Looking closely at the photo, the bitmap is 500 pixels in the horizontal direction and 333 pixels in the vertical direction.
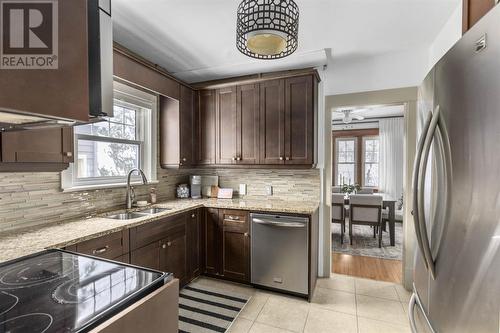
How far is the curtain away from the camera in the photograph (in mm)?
6340

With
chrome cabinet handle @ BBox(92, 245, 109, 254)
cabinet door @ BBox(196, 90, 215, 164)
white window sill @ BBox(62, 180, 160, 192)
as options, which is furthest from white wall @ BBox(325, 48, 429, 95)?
chrome cabinet handle @ BBox(92, 245, 109, 254)

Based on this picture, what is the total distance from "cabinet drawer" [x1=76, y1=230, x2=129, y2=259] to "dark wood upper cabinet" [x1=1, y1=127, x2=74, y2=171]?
0.58 metres

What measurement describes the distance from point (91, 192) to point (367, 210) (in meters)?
3.88

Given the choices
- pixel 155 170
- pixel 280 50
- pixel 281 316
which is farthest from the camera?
pixel 155 170

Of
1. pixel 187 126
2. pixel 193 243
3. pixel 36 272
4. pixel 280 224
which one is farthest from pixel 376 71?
pixel 36 272

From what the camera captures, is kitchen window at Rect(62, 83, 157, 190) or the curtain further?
the curtain

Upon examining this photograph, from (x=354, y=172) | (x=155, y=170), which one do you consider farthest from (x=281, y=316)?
(x=354, y=172)

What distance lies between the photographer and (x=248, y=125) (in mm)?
3037

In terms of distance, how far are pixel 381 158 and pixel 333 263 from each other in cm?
424

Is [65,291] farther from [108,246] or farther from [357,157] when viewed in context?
[357,157]

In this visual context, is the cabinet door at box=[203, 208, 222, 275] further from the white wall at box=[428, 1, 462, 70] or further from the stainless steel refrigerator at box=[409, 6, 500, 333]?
the white wall at box=[428, 1, 462, 70]

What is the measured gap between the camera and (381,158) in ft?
21.7

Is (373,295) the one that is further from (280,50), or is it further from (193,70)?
(193,70)

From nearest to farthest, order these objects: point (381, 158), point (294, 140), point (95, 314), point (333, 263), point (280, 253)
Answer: point (95, 314) → point (280, 253) → point (294, 140) → point (333, 263) → point (381, 158)
